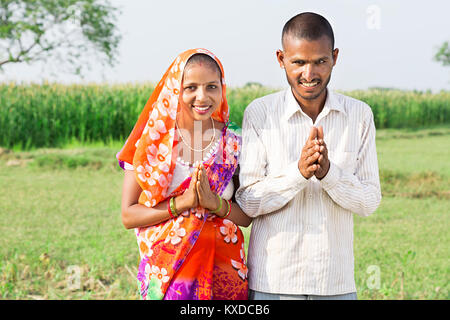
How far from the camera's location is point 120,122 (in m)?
11.6

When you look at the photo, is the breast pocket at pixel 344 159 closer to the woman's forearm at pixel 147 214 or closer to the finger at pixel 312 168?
the finger at pixel 312 168

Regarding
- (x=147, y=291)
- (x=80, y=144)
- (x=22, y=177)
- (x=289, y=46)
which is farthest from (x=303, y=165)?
(x=80, y=144)

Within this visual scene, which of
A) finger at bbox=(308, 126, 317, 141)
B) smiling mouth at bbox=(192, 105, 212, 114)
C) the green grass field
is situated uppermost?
smiling mouth at bbox=(192, 105, 212, 114)

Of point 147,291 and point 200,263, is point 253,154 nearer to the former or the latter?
point 200,263

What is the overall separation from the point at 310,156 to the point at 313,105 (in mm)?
315

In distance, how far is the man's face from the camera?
82.7 inches

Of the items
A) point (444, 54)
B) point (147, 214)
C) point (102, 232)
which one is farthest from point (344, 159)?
point (444, 54)

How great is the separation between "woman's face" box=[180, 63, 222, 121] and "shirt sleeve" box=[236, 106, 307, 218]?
18 centimetres

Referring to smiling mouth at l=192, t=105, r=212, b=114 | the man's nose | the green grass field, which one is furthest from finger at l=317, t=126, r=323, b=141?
the green grass field

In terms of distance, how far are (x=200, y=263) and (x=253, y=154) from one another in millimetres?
524

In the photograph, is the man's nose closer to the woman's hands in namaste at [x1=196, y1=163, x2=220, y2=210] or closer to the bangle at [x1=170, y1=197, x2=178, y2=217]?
the woman's hands in namaste at [x1=196, y1=163, x2=220, y2=210]

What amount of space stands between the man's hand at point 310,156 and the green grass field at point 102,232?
9.08 feet

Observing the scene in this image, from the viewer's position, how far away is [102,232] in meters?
6.05

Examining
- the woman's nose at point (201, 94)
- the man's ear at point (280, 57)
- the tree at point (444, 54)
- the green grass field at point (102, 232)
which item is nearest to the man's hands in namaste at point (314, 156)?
the man's ear at point (280, 57)
